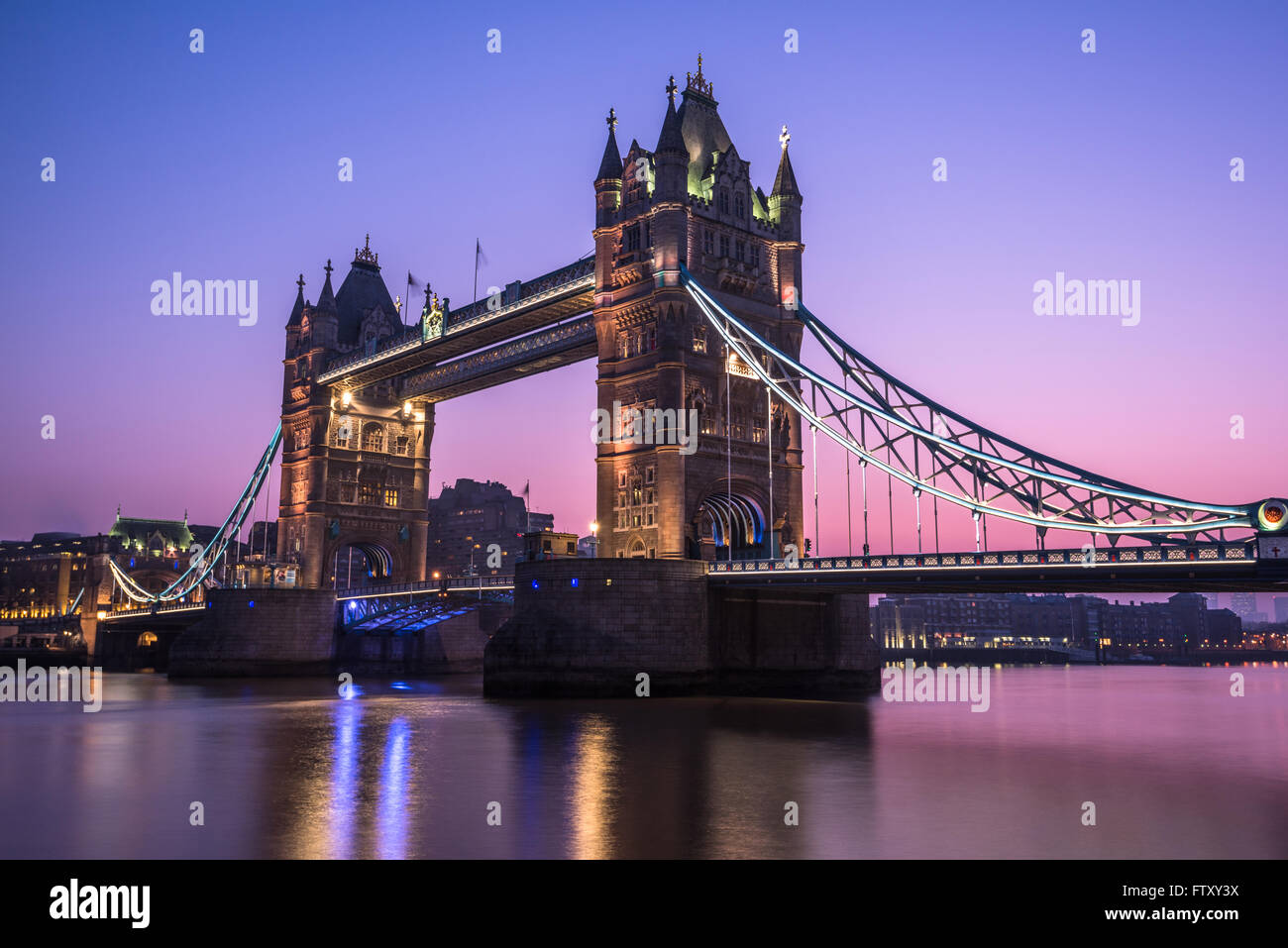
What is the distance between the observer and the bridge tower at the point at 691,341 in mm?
51031

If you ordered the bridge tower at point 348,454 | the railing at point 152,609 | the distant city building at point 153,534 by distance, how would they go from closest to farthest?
the bridge tower at point 348,454 < the railing at point 152,609 < the distant city building at point 153,534

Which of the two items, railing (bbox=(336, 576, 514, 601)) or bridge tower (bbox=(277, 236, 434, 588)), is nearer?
railing (bbox=(336, 576, 514, 601))

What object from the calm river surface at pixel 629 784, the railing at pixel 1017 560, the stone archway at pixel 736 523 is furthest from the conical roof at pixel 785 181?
the calm river surface at pixel 629 784

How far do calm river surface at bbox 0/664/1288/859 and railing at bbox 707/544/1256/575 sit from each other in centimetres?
563

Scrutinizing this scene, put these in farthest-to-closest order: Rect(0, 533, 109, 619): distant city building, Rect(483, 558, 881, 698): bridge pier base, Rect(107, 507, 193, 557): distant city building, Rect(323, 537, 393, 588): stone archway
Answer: Rect(107, 507, 193, 557): distant city building
Rect(0, 533, 109, 619): distant city building
Rect(323, 537, 393, 588): stone archway
Rect(483, 558, 881, 698): bridge pier base

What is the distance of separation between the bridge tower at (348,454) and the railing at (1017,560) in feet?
134

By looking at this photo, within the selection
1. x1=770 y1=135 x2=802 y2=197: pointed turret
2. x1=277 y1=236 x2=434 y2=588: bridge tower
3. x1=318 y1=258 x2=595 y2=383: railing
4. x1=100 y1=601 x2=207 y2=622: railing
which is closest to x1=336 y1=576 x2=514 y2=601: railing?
x1=277 y1=236 x2=434 y2=588: bridge tower

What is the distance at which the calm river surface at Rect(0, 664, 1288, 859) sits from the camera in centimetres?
1658

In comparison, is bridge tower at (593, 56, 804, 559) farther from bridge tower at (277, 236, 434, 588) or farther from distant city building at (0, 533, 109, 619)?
distant city building at (0, 533, 109, 619)

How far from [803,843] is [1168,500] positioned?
21.6m

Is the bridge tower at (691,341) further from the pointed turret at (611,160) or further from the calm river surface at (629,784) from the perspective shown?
the calm river surface at (629,784)

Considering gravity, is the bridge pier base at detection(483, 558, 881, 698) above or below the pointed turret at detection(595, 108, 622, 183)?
below
